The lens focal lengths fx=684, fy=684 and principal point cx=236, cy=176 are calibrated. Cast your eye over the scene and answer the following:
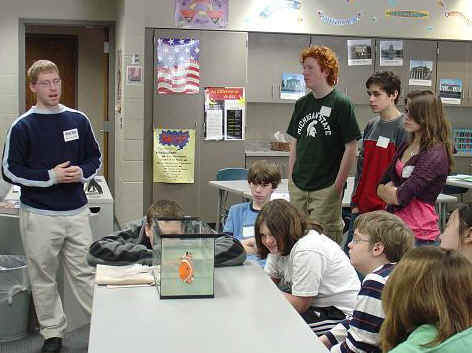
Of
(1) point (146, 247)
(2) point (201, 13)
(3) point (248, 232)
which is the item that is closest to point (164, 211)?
(1) point (146, 247)

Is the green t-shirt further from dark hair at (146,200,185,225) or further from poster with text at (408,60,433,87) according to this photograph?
poster with text at (408,60,433,87)

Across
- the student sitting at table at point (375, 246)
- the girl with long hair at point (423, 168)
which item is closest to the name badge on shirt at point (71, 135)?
the girl with long hair at point (423, 168)

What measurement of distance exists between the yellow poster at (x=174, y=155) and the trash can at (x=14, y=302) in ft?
9.84

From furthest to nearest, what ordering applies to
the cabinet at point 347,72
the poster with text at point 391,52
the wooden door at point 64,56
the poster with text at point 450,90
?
the wooden door at point 64,56
the poster with text at point 450,90
the poster with text at point 391,52
the cabinet at point 347,72

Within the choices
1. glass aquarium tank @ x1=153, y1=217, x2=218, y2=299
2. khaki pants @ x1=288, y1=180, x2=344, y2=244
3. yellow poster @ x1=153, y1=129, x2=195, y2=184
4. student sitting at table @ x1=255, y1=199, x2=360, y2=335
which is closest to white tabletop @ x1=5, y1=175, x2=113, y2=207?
khaki pants @ x1=288, y1=180, x2=344, y2=244

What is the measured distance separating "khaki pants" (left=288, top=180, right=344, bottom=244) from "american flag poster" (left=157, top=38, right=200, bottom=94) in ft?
10.6

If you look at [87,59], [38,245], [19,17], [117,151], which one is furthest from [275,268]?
[87,59]

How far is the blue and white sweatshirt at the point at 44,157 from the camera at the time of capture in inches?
134

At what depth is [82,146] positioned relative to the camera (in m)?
3.61

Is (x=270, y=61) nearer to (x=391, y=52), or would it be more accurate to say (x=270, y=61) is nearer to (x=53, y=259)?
(x=391, y=52)

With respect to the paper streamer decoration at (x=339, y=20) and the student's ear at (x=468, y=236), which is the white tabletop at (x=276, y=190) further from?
the student's ear at (x=468, y=236)

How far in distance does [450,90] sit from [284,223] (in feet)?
17.5

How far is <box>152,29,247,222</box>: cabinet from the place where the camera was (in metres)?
6.70

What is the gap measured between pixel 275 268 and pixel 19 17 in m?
5.32
